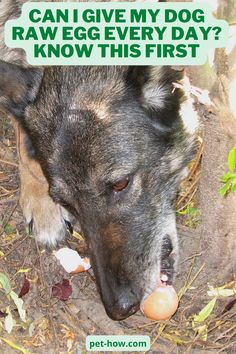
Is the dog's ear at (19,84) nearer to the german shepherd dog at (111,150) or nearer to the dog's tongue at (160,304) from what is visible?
the german shepherd dog at (111,150)

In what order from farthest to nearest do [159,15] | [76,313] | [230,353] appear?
[76,313]
[230,353]
[159,15]

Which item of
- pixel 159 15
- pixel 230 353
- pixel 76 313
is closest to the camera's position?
pixel 159 15

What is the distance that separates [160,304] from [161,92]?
1163 mm

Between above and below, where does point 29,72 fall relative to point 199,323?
above

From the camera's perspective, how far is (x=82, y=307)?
4305mm

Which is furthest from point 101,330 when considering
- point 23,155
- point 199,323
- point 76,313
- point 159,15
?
point 159,15

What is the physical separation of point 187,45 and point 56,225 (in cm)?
148

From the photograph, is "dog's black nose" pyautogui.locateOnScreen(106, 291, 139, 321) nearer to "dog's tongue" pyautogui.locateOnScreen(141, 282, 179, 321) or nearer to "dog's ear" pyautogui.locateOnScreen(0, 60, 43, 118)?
"dog's tongue" pyautogui.locateOnScreen(141, 282, 179, 321)

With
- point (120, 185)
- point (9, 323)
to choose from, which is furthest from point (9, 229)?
point (120, 185)

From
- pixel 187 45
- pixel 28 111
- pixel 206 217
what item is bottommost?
pixel 206 217

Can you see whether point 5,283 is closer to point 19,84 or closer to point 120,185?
point 120,185

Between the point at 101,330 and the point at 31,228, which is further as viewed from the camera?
the point at 31,228

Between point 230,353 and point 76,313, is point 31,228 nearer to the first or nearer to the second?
point 76,313

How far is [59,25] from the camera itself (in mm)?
3664
